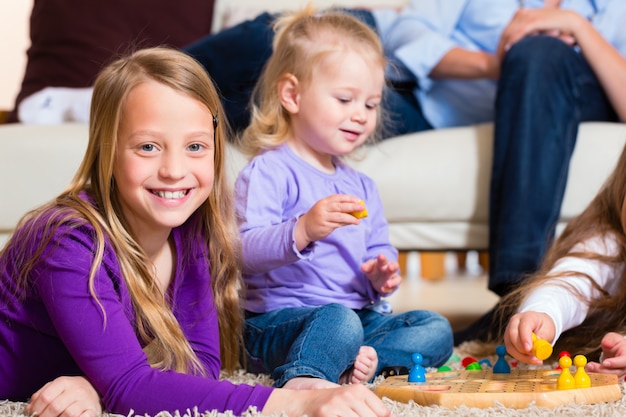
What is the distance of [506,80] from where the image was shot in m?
1.72

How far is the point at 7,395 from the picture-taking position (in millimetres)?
1091

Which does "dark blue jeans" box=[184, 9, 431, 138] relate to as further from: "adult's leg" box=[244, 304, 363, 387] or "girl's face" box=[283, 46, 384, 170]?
"adult's leg" box=[244, 304, 363, 387]

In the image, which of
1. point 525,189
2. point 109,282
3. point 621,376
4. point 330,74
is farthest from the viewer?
point 525,189

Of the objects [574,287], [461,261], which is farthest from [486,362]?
[461,261]

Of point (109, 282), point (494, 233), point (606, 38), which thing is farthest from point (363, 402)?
point (606, 38)

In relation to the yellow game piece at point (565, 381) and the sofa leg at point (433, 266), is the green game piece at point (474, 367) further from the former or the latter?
the sofa leg at point (433, 266)

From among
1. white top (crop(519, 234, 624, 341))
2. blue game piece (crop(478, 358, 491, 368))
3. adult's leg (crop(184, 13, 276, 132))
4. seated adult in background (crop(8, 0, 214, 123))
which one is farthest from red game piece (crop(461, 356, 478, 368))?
seated adult in background (crop(8, 0, 214, 123))

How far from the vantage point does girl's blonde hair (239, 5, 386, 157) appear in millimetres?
1447

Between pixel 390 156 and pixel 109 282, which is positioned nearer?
pixel 109 282

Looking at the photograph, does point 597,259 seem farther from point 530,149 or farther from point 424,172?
point 424,172

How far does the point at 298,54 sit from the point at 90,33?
100 centimetres

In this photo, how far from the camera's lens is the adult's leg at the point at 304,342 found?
116cm

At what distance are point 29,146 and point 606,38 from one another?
1.31m

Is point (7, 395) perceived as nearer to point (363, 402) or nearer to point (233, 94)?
point (363, 402)
